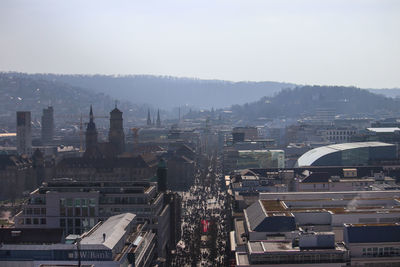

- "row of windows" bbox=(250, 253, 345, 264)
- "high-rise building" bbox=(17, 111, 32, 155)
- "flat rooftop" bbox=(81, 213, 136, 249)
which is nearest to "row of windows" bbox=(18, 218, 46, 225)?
"flat rooftop" bbox=(81, 213, 136, 249)

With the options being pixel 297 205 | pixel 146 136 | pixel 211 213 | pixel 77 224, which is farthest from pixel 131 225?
pixel 146 136

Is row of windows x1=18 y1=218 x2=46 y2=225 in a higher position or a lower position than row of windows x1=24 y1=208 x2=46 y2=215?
lower

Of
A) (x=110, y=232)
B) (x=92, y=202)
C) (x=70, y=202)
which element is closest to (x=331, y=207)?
(x=92, y=202)

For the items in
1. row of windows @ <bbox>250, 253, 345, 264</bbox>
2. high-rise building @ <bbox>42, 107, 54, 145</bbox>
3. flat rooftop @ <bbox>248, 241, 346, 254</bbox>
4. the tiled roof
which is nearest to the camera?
row of windows @ <bbox>250, 253, 345, 264</bbox>

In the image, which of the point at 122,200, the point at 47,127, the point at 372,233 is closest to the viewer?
the point at 372,233

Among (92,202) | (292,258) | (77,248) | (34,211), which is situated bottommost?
(292,258)

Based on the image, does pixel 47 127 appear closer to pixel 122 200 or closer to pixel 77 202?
pixel 77 202

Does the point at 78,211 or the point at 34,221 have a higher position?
the point at 78,211

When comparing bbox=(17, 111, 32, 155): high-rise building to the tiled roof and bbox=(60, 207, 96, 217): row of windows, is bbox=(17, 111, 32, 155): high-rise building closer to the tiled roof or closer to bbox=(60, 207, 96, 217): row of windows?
bbox=(60, 207, 96, 217): row of windows
